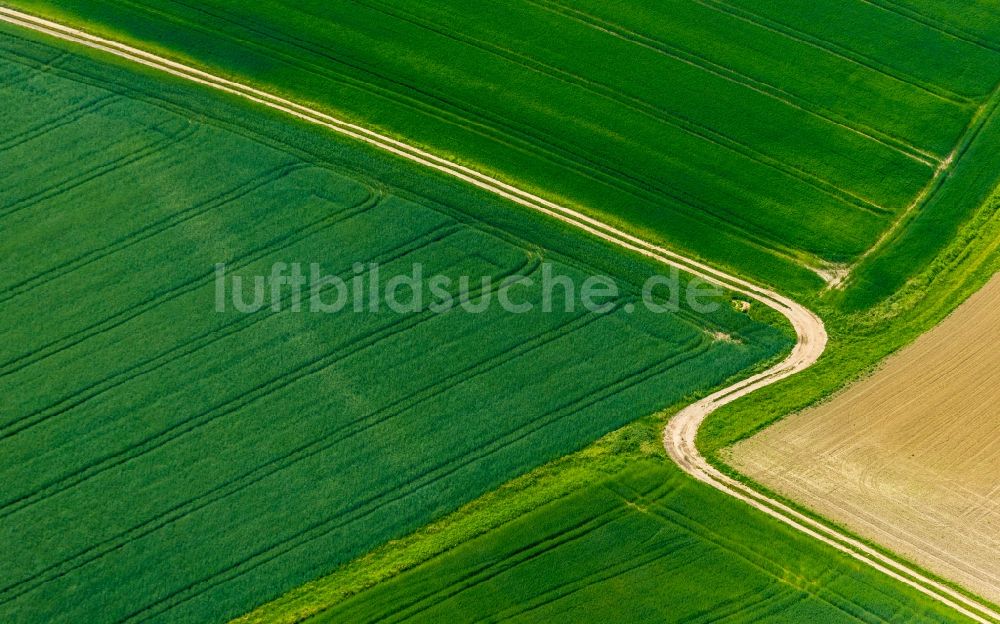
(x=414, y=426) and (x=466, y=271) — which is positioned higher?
(x=466, y=271)

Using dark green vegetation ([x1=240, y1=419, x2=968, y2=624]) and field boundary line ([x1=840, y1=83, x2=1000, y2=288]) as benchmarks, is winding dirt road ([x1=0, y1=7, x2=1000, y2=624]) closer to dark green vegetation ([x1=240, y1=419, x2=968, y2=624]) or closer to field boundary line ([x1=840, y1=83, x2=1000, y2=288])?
dark green vegetation ([x1=240, y1=419, x2=968, y2=624])

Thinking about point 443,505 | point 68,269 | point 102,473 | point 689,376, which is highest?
point 689,376

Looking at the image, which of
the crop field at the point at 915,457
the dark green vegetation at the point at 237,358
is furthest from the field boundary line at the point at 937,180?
the dark green vegetation at the point at 237,358

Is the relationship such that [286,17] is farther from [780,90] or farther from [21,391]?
[780,90]

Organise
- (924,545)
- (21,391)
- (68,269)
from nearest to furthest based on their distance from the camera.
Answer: (924,545), (21,391), (68,269)

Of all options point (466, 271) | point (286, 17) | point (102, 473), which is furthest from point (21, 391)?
point (286, 17)

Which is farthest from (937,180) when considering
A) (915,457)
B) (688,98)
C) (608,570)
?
(608,570)

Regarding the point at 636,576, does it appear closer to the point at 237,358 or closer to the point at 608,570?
Answer: the point at 608,570

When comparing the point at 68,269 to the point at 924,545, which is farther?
the point at 68,269
